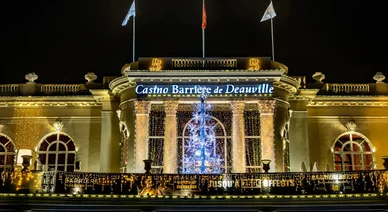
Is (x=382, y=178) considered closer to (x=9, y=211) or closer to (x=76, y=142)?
(x=9, y=211)

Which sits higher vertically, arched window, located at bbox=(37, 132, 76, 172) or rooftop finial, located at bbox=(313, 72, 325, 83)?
rooftop finial, located at bbox=(313, 72, 325, 83)

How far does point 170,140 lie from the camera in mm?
28672

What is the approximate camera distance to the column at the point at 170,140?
92.7 ft

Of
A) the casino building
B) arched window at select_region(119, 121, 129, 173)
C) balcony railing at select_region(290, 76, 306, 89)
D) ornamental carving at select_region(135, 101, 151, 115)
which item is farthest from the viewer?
balcony railing at select_region(290, 76, 306, 89)

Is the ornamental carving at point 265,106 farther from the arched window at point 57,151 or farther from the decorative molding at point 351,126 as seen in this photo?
the arched window at point 57,151

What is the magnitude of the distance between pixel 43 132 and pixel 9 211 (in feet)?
35.8

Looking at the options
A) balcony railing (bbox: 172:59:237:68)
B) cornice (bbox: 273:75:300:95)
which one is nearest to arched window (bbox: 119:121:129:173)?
balcony railing (bbox: 172:59:237:68)

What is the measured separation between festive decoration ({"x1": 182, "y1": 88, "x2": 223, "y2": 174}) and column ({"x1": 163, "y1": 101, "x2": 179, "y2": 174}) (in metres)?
0.60

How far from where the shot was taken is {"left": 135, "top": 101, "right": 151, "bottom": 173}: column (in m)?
28.5

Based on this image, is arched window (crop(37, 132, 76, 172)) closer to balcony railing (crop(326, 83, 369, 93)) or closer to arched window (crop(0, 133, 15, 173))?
arched window (crop(0, 133, 15, 173))

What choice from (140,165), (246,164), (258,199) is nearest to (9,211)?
(140,165)

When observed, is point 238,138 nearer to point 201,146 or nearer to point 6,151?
point 201,146

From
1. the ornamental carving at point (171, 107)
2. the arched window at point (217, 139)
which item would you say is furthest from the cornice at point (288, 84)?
the ornamental carving at point (171, 107)

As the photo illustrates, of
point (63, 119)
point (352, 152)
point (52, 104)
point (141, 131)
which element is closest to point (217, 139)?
point (141, 131)
